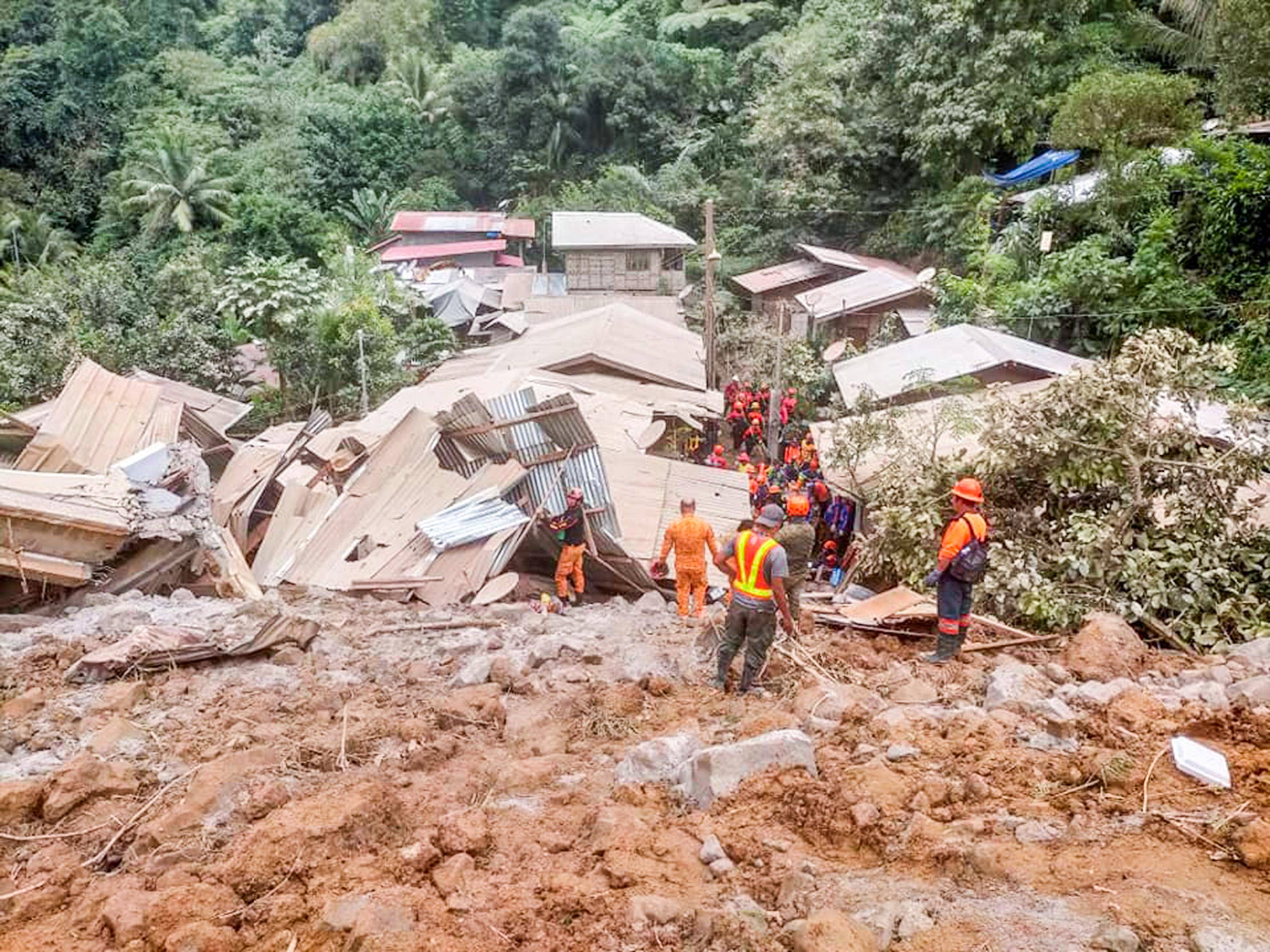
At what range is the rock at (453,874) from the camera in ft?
11.8

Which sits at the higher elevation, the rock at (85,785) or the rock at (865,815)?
the rock at (865,815)

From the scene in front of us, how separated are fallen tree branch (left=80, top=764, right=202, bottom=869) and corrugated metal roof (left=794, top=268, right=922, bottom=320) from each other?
20.2m

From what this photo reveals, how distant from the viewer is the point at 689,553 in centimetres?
827

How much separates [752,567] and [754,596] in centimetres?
19

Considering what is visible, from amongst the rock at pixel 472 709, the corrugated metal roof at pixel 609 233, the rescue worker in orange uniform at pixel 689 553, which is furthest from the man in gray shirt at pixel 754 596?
the corrugated metal roof at pixel 609 233

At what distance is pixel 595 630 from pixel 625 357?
32.6ft

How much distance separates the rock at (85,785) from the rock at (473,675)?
2.05 metres

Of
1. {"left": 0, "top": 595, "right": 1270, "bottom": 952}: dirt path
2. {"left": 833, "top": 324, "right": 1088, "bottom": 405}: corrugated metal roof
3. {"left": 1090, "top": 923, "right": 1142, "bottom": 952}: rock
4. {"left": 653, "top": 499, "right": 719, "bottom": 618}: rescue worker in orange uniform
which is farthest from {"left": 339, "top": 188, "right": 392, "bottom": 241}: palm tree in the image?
{"left": 1090, "top": 923, "right": 1142, "bottom": 952}: rock

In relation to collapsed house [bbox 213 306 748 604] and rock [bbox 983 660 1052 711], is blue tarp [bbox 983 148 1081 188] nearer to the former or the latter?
collapsed house [bbox 213 306 748 604]

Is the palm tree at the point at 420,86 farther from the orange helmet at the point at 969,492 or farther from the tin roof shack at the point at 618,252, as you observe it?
the orange helmet at the point at 969,492

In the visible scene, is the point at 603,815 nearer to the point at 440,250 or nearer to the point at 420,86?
the point at 440,250

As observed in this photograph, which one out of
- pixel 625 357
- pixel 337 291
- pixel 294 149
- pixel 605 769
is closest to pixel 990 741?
pixel 605 769

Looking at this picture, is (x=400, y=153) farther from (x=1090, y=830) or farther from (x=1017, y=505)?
(x=1090, y=830)

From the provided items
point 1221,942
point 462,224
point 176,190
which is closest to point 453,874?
point 1221,942
